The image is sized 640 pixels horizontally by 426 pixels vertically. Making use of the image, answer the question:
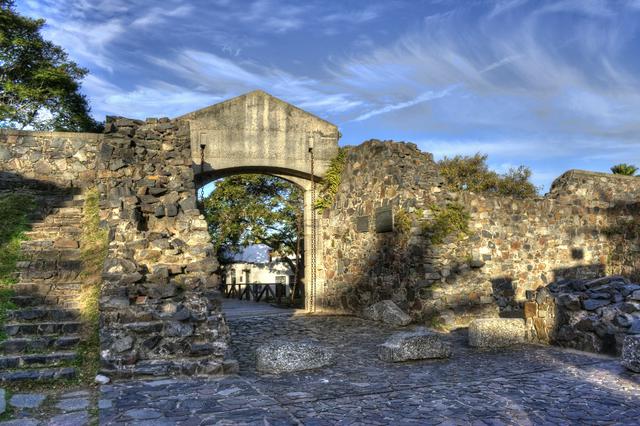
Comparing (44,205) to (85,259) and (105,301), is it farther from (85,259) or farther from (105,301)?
(105,301)

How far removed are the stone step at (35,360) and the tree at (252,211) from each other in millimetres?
14929

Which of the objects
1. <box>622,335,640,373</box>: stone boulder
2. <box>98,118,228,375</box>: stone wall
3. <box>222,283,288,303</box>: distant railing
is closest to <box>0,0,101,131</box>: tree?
<box>222,283,288,303</box>: distant railing

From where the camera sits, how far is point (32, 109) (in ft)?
66.8

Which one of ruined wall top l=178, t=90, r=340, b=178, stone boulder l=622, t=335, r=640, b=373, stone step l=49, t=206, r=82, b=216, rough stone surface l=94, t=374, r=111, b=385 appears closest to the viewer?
rough stone surface l=94, t=374, r=111, b=385

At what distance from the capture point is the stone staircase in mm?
5777

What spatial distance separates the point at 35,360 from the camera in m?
5.84

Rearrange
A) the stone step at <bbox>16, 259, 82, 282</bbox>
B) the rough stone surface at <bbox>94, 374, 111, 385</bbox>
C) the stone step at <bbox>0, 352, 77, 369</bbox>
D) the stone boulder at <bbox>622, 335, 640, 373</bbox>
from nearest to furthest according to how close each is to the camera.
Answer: the rough stone surface at <bbox>94, 374, 111, 385</bbox>
the stone step at <bbox>0, 352, 77, 369</bbox>
the stone boulder at <bbox>622, 335, 640, 373</bbox>
the stone step at <bbox>16, 259, 82, 282</bbox>

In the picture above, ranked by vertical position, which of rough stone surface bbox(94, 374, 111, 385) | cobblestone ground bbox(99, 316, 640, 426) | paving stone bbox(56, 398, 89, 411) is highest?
A: rough stone surface bbox(94, 374, 111, 385)

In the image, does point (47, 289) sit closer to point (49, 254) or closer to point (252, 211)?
point (49, 254)

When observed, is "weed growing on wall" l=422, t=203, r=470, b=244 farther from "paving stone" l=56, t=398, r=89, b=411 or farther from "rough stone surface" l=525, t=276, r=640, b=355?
"paving stone" l=56, t=398, r=89, b=411

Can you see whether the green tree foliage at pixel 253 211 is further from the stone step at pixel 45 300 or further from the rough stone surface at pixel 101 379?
the rough stone surface at pixel 101 379

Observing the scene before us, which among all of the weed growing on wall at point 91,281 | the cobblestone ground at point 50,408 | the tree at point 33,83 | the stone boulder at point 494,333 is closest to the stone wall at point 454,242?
the stone boulder at point 494,333

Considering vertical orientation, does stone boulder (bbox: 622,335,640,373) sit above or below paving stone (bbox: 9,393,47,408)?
above

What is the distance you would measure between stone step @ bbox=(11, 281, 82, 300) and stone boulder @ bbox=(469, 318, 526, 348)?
18.0 ft
